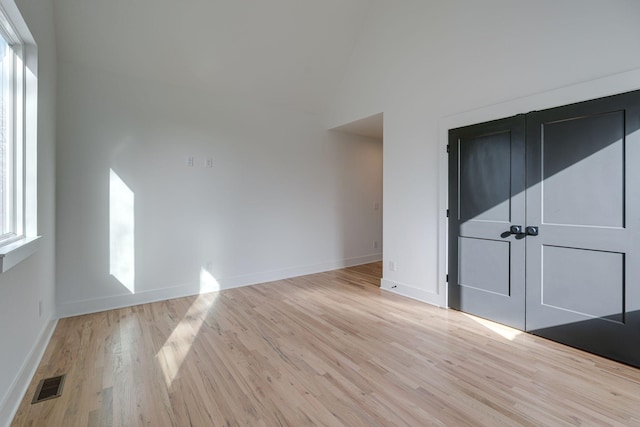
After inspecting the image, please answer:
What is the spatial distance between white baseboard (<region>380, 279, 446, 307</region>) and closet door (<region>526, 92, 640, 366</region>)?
0.90 metres

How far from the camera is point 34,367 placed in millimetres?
2098

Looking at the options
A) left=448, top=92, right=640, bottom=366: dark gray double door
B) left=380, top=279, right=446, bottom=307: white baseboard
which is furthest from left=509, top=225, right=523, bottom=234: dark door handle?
left=380, top=279, right=446, bottom=307: white baseboard

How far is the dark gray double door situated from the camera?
2.17 m

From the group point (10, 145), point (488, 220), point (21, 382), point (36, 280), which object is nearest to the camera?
point (21, 382)

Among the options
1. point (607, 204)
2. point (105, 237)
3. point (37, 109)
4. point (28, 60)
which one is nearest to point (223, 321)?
point (105, 237)

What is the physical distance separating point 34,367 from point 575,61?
187 inches

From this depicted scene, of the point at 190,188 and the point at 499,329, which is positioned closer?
the point at 499,329

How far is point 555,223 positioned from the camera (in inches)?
98.7

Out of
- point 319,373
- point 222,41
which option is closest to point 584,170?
point 319,373

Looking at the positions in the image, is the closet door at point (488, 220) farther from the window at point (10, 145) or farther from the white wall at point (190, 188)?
the window at point (10, 145)

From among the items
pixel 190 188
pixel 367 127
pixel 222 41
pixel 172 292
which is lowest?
pixel 172 292

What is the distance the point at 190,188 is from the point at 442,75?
336 centimetres

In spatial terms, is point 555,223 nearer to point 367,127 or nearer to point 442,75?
point 442,75

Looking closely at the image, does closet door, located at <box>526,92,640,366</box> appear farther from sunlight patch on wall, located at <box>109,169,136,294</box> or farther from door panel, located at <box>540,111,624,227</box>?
sunlight patch on wall, located at <box>109,169,136,294</box>
